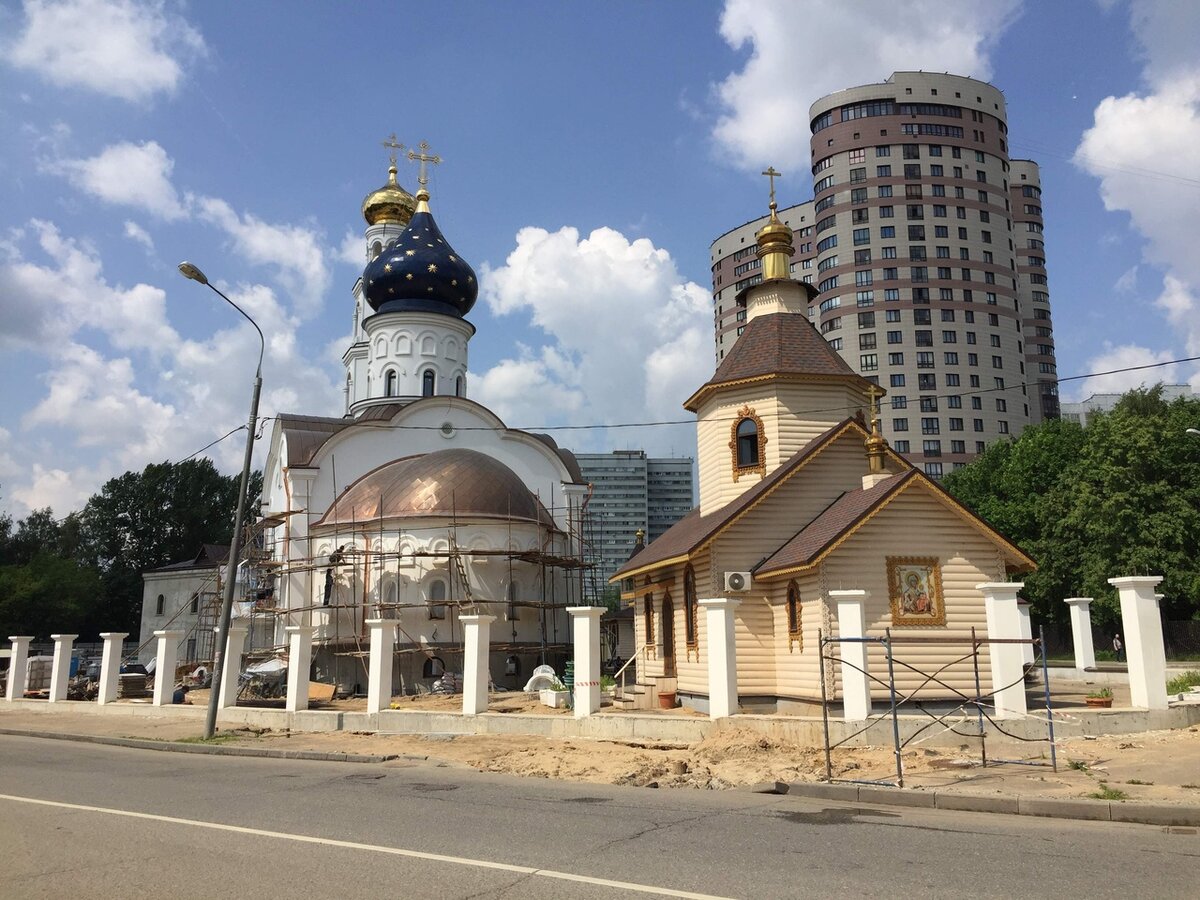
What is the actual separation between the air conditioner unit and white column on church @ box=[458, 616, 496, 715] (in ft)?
12.9

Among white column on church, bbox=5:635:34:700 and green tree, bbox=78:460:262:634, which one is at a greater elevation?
green tree, bbox=78:460:262:634

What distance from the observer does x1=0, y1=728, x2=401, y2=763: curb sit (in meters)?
12.9

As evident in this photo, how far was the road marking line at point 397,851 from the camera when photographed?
17.5ft

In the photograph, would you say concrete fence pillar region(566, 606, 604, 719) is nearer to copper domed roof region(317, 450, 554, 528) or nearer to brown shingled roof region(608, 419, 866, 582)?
brown shingled roof region(608, 419, 866, 582)

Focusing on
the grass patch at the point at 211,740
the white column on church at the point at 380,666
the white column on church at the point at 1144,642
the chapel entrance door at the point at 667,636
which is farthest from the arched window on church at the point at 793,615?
the grass patch at the point at 211,740

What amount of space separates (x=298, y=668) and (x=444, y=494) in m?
9.30

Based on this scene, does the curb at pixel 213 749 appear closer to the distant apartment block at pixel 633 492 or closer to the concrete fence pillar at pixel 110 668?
the concrete fence pillar at pixel 110 668

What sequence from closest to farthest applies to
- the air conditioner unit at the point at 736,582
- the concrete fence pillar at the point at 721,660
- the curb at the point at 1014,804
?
the curb at the point at 1014,804 < the concrete fence pillar at the point at 721,660 < the air conditioner unit at the point at 736,582

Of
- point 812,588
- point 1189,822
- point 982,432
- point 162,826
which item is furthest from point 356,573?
point 982,432

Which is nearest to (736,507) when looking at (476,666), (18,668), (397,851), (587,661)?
(587,661)

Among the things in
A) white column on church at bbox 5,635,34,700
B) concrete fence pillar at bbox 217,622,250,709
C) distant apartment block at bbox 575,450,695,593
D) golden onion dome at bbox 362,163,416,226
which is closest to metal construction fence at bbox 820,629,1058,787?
concrete fence pillar at bbox 217,622,250,709

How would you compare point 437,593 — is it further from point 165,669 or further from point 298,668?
point 298,668

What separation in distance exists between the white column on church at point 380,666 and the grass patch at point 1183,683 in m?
13.0

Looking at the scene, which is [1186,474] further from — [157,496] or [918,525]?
[157,496]
